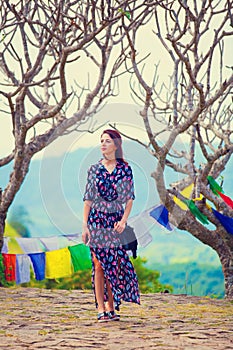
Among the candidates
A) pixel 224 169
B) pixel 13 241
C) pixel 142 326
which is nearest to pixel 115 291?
pixel 142 326

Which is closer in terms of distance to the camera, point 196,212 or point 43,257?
point 196,212

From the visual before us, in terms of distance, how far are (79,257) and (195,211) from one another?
1420 mm

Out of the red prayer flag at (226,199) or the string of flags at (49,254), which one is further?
the string of flags at (49,254)

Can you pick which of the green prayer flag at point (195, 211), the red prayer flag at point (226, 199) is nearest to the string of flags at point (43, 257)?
the green prayer flag at point (195, 211)

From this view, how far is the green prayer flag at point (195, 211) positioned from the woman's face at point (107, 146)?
1827mm

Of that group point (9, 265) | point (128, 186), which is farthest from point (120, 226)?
point (9, 265)

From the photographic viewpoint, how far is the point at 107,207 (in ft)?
15.6

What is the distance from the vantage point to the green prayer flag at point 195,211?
20.9 feet

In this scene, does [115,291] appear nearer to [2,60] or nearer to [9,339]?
[9,339]

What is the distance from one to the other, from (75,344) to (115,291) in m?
0.81

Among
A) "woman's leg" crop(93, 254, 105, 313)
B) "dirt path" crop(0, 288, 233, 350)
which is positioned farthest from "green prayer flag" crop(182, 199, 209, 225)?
"woman's leg" crop(93, 254, 105, 313)

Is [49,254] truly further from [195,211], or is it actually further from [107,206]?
[107,206]

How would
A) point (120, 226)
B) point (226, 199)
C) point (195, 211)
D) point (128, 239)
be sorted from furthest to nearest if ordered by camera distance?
point (226, 199) → point (195, 211) → point (128, 239) → point (120, 226)

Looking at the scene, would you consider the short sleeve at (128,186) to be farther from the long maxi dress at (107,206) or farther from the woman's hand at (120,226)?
the woman's hand at (120,226)
